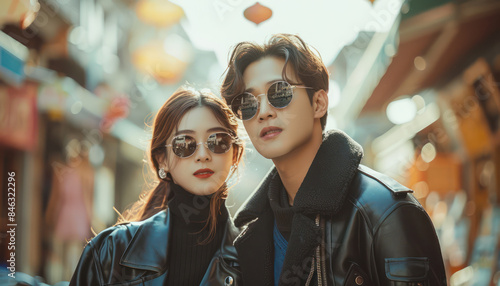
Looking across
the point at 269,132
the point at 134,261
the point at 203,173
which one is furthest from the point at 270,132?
the point at 134,261

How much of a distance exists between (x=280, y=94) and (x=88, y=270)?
4.34 feet

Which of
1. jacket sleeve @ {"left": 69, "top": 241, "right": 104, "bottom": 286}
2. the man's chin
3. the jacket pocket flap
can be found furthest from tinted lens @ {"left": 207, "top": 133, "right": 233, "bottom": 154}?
the jacket pocket flap

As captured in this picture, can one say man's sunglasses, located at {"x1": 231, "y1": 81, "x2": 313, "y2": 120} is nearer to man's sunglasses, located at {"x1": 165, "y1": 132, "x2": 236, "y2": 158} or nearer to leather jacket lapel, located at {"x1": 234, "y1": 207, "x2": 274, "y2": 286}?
man's sunglasses, located at {"x1": 165, "y1": 132, "x2": 236, "y2": 158}

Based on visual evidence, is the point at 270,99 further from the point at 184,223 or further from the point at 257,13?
the point at 257,13

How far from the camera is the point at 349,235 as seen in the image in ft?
5.24

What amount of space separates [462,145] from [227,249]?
3.63 m

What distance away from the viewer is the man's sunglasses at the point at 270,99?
1821 mm

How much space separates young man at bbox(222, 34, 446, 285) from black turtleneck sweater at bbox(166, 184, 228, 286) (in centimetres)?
19

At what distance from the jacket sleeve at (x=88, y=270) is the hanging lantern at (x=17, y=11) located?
1853 mm

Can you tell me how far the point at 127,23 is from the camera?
5789 millimetres

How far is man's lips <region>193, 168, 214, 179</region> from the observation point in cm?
199

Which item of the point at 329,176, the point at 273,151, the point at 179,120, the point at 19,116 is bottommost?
the point at 329,176

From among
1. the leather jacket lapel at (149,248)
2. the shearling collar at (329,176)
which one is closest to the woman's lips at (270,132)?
the shearling collar at (329,176)

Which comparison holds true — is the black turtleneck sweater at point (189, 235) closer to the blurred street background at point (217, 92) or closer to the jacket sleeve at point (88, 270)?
the jacket sleeve at point (88, 270)
